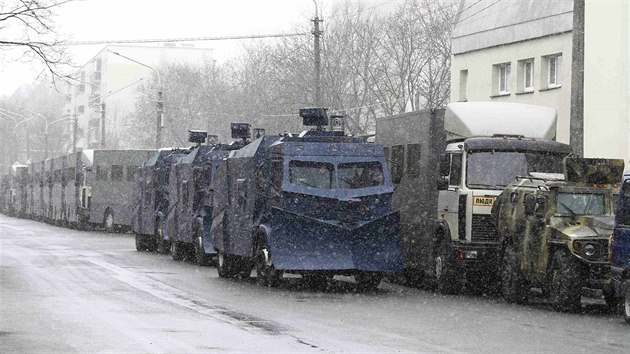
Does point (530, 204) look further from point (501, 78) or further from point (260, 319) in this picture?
point (501, 78)

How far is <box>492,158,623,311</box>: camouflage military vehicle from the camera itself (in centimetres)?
1900

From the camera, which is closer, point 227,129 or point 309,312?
point 309,312

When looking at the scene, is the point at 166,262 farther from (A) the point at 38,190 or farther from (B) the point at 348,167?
(A) the point at 38,190

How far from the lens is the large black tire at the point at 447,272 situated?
22.8 m

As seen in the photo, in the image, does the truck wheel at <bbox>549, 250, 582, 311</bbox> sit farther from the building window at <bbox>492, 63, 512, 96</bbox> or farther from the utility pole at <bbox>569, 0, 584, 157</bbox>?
the building window at <bbox>492, 63, 512, 96</bbox>

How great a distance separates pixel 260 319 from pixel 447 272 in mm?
6667

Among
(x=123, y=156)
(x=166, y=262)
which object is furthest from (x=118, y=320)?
(x=123, y=156)

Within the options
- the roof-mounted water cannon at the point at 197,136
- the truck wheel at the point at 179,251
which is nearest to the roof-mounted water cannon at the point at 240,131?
the roof-mounted water cannon at the point at 197,136

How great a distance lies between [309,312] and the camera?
18.2m

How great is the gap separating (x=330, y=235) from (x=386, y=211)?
115 cm

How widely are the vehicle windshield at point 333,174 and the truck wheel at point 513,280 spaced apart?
295 centimetres

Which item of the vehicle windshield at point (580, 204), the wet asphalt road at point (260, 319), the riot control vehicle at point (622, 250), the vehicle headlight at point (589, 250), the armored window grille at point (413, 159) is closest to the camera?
the wet asphalt road at point (260, 319)

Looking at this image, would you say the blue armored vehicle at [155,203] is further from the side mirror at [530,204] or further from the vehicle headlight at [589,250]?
the vehicle headlight at [589,250]

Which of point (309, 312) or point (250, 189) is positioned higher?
point (250, 189)
